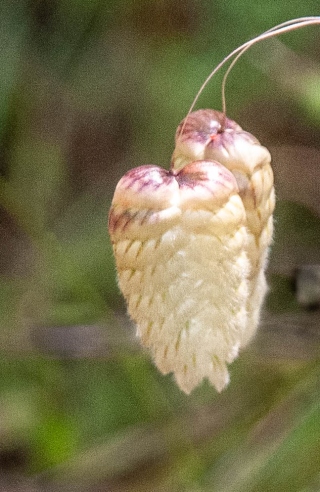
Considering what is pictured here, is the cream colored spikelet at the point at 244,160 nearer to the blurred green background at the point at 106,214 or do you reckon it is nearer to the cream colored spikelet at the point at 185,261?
the cream colored spikelet at the point at 185,261

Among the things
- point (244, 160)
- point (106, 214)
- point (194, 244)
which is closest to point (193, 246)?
point (194, 244)

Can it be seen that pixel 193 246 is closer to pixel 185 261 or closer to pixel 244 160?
pixel 185 261

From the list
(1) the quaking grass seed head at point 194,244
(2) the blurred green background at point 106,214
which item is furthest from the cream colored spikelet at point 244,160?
(2) the blurred green background at point 106,214

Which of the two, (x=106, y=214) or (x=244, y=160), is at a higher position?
(x=244, y=160)

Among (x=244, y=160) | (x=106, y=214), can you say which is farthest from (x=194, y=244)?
(x=106, y=214)

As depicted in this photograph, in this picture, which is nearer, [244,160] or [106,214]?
[244,160]

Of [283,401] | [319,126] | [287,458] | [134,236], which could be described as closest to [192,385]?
[134,236]

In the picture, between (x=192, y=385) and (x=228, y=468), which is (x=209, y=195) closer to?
(x=192, y=385)
